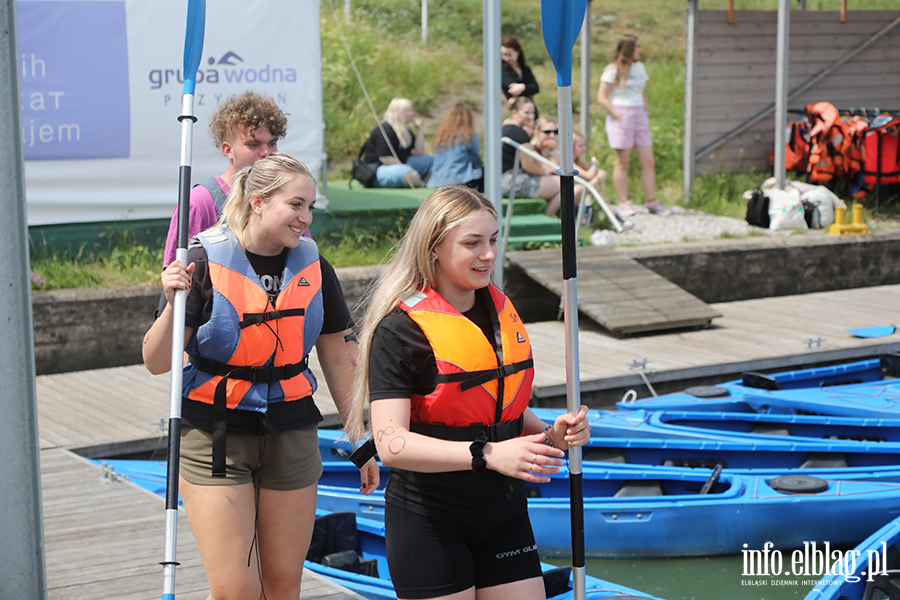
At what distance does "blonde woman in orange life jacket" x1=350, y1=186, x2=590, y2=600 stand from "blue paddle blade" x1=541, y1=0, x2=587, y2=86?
14.9 inches

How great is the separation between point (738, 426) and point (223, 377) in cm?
450

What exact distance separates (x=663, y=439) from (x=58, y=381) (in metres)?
4.19

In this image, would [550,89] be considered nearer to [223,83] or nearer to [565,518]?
[223,83]

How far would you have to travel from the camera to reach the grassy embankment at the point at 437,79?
8.30 metres

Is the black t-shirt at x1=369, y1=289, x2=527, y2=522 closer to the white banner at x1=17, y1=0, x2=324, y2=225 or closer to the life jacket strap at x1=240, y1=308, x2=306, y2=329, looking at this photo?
the life jacket strap at x1=240, y1=308, x2=306, y2=329

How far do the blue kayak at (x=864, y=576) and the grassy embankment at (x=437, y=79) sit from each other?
5230 mm

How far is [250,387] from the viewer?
8.53ft

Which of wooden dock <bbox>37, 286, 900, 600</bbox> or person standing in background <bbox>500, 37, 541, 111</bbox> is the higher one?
person standing in background <bbox>500, 37, 541, 111</bbox>

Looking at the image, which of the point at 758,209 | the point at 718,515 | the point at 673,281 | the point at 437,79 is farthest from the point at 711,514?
the point at 437,79

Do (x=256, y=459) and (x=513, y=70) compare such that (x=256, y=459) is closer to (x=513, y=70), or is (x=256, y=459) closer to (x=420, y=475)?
(x=420, y=475)

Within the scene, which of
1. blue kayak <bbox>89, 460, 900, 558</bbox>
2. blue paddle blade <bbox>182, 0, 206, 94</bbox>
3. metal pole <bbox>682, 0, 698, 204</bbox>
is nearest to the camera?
blue paddle blade <bbox>182, 0, 206, 94</bbox>

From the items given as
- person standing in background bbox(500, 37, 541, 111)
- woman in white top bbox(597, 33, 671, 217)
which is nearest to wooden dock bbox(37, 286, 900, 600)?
woman in white top bbox(597, 33, 671, 217)

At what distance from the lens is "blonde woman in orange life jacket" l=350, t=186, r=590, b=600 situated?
2.27 meters

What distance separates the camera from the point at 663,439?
5.86 m
